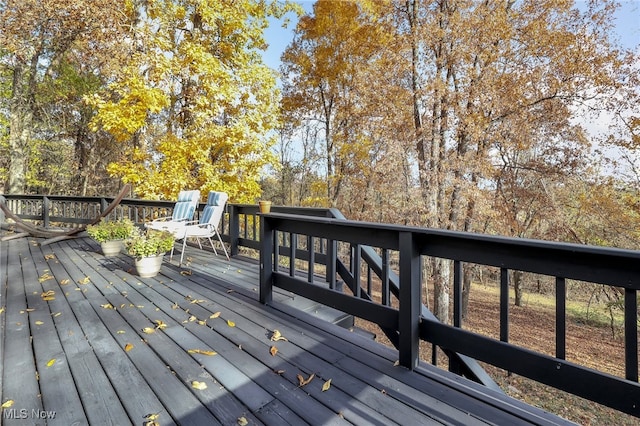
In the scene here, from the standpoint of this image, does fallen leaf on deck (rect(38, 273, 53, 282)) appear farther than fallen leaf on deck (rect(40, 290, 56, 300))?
Yes

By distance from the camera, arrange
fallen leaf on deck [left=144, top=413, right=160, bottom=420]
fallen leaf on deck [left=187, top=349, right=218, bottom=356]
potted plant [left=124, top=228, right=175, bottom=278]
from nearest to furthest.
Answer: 1. fallen leaf on deck [left=144, top=413, right=160, bottom=420]
2. fallen leaf on deck [left=187, top=349, right=218, bottom=356]
3. potted plant [left=124, top=228, right=175, bottom=278]

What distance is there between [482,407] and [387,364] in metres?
0.54

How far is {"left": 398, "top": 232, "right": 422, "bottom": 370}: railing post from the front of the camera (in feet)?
5.81

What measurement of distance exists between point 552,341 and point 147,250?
389 inches

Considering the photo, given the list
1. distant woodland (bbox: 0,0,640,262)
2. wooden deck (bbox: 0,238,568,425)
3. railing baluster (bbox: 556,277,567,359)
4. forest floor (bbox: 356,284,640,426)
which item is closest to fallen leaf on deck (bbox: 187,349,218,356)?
wooden deck (bbox: 0,238,568,425)

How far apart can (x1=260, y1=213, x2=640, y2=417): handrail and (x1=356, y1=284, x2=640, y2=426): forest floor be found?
18.3ft

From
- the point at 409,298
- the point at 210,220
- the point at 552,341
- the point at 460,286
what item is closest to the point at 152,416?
the point at 409,298

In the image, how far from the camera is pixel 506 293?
1.61m

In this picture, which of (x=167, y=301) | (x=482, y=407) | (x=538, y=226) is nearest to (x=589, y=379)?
(x=482, y=407)

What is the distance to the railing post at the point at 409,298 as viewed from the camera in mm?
1771

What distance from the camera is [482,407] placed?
4.92 ft

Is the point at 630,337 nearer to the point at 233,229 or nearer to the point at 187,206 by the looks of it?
the point at 233,229

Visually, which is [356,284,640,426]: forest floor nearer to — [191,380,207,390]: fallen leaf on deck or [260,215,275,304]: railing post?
[260,215,275,304]: railing post

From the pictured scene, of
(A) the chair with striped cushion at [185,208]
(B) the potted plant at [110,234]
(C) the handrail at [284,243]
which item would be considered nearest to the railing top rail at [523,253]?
(C) the handrail at [284,243]
